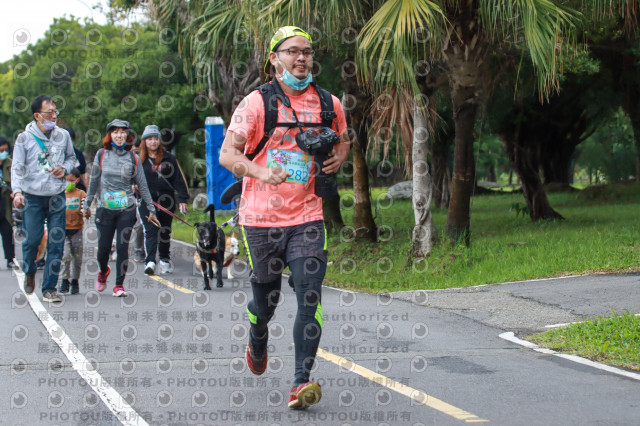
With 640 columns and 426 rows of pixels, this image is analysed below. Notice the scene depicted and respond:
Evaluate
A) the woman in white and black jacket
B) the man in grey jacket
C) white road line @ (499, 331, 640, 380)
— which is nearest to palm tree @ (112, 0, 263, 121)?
the woman in white and black jacket

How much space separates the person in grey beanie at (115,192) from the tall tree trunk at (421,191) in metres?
4.97

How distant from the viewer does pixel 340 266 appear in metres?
14.5

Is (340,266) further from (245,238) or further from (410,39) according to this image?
(245,238)

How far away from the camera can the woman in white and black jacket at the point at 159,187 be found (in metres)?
12.7

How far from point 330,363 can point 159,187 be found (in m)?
7.34

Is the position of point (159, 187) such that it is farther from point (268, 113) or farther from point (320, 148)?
point (320, 148)

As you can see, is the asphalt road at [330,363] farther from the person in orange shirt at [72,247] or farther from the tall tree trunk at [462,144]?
the tall tree trunk at [462,144]

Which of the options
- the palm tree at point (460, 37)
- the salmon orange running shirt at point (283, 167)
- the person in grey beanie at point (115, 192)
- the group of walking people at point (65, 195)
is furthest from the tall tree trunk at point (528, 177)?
the salmon orange running shirt at point (283, 167)

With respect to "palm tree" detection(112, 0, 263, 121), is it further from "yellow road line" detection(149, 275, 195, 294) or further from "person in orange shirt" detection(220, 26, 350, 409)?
"person in orange shirt" detection(220, 26, 350, 409)

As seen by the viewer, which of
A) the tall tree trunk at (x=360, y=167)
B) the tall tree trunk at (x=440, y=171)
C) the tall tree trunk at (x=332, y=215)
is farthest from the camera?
the tall tree trunk at (x=440, y=171)

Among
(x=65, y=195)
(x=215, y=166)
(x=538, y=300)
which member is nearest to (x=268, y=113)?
(x=538, y=300)

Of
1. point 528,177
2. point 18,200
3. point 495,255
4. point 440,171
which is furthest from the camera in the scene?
point 440,171

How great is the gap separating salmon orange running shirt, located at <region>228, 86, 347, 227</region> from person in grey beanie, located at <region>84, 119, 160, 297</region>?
5123mm

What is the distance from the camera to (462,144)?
1366 cm
